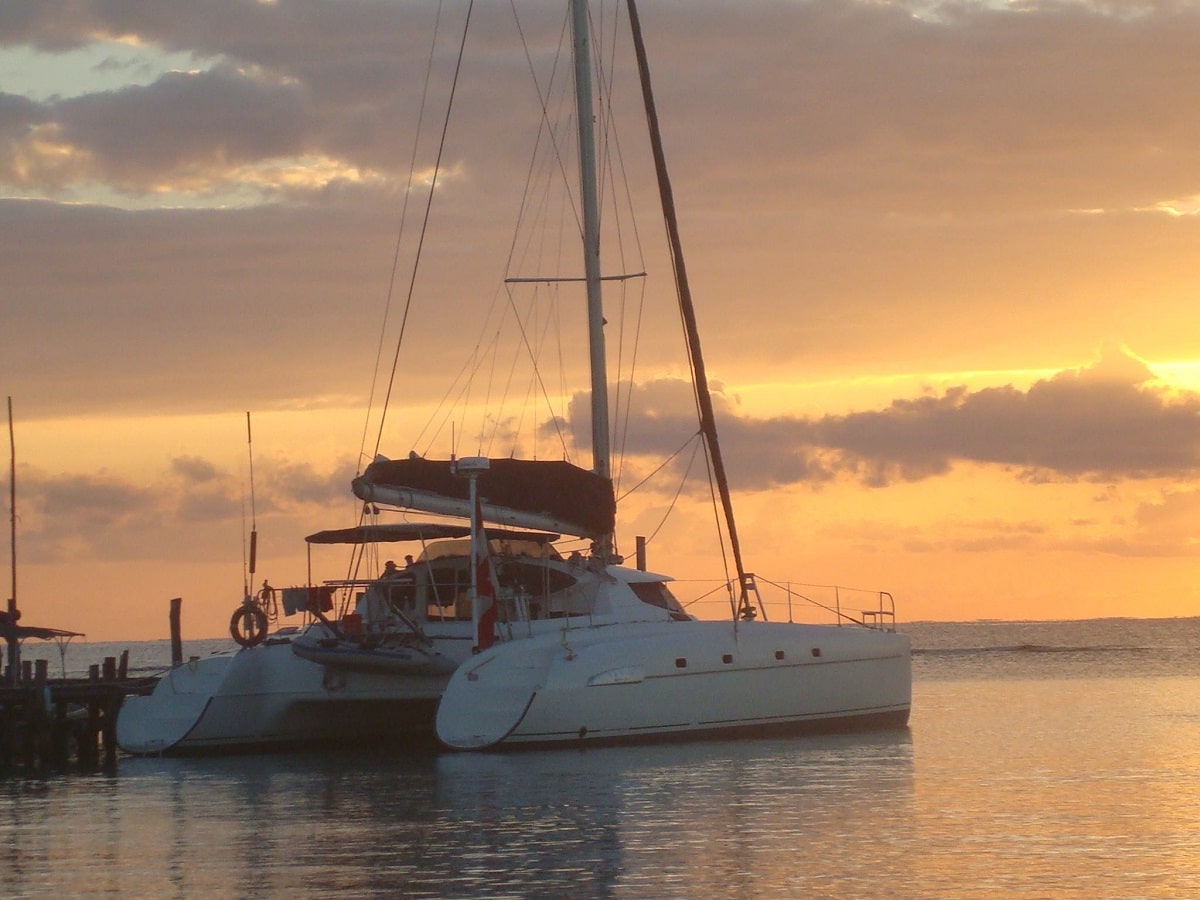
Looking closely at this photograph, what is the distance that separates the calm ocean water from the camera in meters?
13.8

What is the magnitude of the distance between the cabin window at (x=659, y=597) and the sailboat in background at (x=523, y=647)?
4cm

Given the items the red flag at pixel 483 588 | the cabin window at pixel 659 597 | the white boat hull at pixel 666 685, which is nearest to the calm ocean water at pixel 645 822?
the white boat hull at pixel 666 685

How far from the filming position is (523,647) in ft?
72.5

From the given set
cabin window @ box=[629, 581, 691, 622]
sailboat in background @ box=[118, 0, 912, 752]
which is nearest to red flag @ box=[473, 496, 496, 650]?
sailboat in background @ box=[118, 0, 912, 752]

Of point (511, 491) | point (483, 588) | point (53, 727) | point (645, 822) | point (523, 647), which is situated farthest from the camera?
point (53, 727)

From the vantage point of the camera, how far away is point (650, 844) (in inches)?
614

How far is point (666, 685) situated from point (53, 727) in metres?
9.56

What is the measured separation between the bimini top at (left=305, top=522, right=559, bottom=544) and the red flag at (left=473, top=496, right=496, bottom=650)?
1.27 m

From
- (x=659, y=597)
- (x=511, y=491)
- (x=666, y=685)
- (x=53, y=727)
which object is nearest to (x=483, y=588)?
(x=511, y=491)

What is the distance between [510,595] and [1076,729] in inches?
450

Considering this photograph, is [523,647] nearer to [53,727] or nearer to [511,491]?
[511,491]

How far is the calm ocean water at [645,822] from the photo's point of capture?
45.4 feet

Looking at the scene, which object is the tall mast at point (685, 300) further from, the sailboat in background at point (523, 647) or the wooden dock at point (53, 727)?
the wooden dock at point (53, 727)

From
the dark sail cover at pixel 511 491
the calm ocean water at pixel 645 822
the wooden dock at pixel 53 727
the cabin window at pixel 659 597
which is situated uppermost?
the dark sail cover at pixel 511 491
